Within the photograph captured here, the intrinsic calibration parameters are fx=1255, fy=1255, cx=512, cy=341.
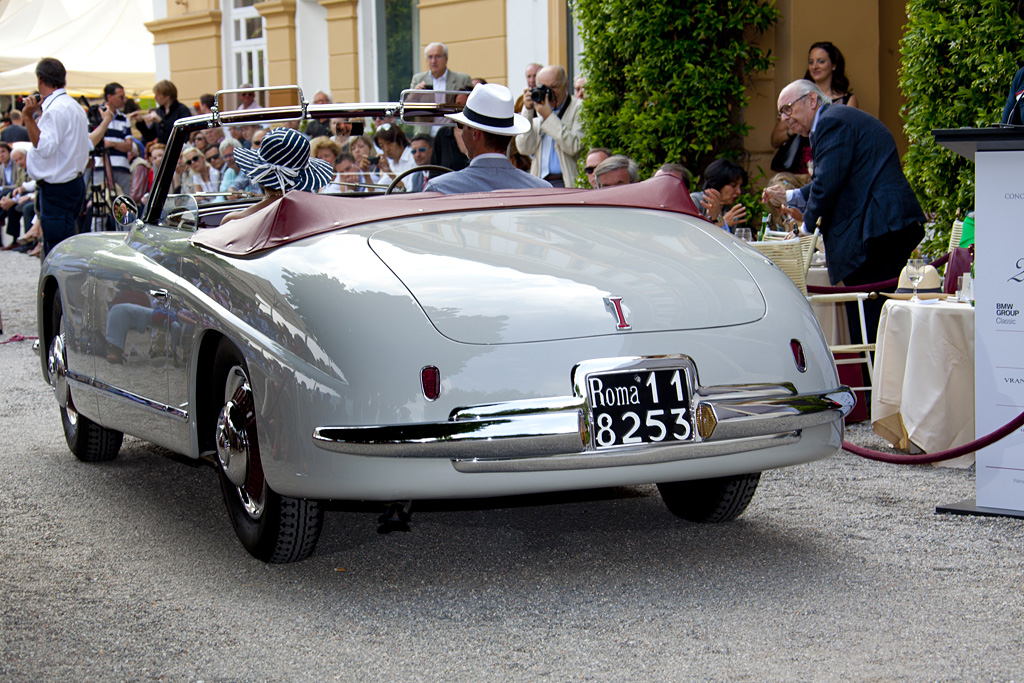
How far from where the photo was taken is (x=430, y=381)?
3.54m

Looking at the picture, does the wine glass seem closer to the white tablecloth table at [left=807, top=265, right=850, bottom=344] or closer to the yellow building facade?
the white tablecloth table at [left=807, top=265, right=850, bottom=344]

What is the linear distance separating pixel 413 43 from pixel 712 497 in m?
14.1

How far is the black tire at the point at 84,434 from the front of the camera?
581cm

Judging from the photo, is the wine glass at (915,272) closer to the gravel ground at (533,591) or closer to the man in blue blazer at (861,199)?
the man in blue blazer at (861,199)

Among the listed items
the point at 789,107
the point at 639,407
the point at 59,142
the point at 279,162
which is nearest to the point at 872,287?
the point at 789,107

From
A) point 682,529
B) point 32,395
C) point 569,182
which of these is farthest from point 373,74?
point 682,529

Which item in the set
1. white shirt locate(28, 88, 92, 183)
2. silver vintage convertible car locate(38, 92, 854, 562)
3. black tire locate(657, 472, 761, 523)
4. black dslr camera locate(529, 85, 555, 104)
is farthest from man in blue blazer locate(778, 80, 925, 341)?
white shirt locate(28, 88, 92, 183)

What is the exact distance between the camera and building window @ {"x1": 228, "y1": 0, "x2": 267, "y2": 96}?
68.5 ft

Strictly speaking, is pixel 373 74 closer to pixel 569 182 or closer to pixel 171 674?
pixel 569 182

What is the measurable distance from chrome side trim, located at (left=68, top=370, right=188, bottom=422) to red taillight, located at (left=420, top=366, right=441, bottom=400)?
4.00 ft

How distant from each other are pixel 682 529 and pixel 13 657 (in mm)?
2250

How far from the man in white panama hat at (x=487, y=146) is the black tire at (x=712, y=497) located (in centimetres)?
137

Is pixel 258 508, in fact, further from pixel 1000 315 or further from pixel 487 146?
pixel 1000 315

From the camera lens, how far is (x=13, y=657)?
3359 millimetres
